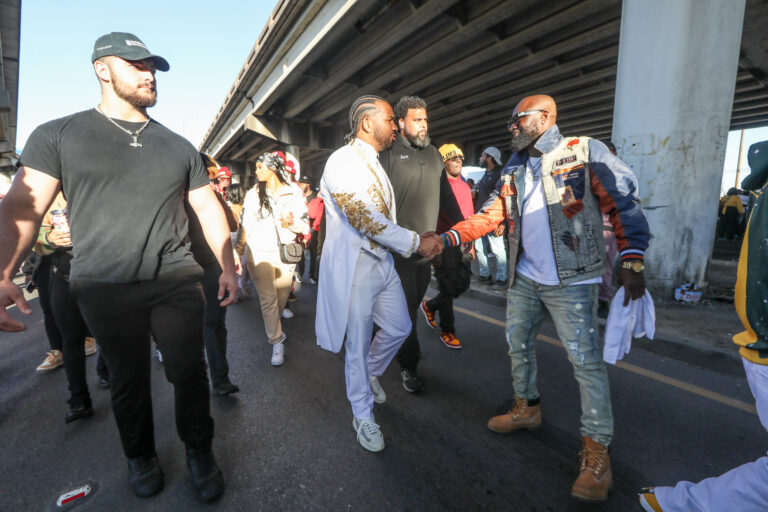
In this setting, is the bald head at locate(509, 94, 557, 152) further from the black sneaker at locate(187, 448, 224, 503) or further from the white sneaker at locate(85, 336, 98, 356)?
the white sneaker at locate(85, 336, 98, 356)

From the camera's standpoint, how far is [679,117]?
4.83 m

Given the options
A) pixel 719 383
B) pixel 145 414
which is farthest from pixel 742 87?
pixel 145 414

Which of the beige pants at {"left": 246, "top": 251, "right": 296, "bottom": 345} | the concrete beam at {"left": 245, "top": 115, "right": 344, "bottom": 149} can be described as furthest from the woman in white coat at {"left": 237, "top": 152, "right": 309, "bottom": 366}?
the concrete beam at {"left": 245, "top": 115, "right": 344, "bottom": 149}

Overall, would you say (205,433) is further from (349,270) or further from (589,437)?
(589,437)

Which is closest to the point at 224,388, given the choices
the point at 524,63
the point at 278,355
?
the point at 278,355

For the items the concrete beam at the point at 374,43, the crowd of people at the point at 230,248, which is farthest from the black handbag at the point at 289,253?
the concrete beam at the point at 374,43

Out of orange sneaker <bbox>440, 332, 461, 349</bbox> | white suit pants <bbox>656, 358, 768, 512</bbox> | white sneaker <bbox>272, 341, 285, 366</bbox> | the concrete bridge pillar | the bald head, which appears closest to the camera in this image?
white suit pants <bbox>656, 358, 768, 512</bbox>

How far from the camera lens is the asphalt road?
1949 mm

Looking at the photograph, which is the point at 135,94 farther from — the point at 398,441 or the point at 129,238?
the point at 398,441

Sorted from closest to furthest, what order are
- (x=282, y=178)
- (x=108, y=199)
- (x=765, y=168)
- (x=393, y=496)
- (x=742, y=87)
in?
1. (x=765, y=168)
2. (x=108, y=199)
3. (x=393, y=496)
4. (x=282, y=178)
5. (x=742, y=87)

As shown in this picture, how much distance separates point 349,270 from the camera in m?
2.29

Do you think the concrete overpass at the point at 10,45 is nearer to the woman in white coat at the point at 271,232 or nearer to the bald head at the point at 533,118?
the woman in white coat at the point at 271,232

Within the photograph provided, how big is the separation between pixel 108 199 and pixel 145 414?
1.14m

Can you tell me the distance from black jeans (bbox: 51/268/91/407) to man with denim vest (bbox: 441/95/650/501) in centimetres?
311
